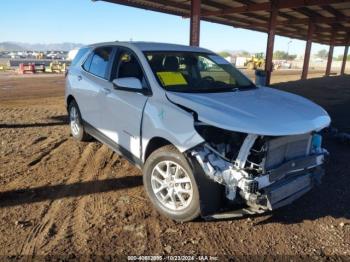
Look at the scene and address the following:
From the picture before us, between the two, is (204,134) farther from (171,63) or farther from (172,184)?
(171,63)

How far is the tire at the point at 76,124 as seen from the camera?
6.07 meters

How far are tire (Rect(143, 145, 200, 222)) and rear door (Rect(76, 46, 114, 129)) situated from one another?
1636 mm

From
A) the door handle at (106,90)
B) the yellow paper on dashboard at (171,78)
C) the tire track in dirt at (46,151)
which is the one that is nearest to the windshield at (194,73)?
the yellow paper on dashboard at (171,78)

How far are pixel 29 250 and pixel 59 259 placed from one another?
0.34 m

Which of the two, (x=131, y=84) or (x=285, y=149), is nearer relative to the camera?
(x=285, y=149)

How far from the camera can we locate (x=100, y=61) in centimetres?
532

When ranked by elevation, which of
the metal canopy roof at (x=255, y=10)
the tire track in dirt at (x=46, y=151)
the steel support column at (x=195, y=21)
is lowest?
the tire track in dirt at (x=46, y=151)

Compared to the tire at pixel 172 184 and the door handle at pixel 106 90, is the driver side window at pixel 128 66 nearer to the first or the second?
the door handle at pixel 106 90

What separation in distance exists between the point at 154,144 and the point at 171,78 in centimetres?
85

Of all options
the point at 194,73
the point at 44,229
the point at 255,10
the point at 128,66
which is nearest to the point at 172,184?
the point at 44,229

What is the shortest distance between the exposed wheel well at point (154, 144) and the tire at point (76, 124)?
7.80 feet

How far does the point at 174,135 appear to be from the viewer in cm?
348

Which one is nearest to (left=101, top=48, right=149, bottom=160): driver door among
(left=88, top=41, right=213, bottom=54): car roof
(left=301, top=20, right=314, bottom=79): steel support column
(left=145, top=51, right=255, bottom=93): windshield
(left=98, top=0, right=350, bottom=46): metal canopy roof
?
(left=88, top=41, right=213, bottom=54): car roof

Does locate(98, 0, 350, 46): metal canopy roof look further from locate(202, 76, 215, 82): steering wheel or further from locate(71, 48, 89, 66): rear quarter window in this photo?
locate(202, 76, 215, 82): steering wheel
